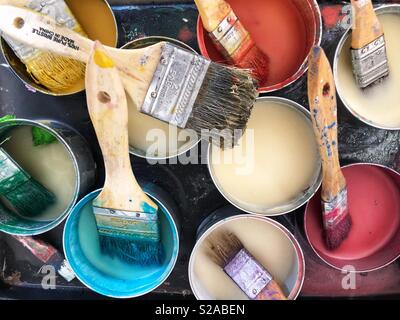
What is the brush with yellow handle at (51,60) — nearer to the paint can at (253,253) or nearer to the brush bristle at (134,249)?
the brush bristle at (134,249)

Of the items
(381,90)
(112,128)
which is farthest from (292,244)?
(112,128)

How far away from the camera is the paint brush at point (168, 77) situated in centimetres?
129

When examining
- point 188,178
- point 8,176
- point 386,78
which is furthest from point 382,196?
point 8,176

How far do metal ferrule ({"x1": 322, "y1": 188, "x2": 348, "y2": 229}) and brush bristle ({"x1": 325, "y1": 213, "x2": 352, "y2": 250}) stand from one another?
2cm

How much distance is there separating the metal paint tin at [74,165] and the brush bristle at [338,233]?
814 mm

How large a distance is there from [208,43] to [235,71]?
10.5 inches

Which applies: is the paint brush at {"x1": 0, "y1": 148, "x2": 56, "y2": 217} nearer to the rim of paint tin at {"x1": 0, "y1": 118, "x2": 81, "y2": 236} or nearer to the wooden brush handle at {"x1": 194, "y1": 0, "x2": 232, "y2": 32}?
the rim of paint tin at {"x1": 0, "y1": 118, "x2": 81, "y2": 236}

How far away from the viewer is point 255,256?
166 centimetres

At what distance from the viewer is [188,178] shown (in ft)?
5.75

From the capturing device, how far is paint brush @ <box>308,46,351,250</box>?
1262mm

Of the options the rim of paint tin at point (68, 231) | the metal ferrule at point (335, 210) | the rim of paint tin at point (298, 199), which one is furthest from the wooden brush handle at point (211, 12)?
the metal ferrule at point (335, 210)

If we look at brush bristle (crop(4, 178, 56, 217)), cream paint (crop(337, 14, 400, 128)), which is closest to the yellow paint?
brush bristle (crop(4, 178, 56, 217))

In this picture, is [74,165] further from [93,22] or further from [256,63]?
[256,63]
